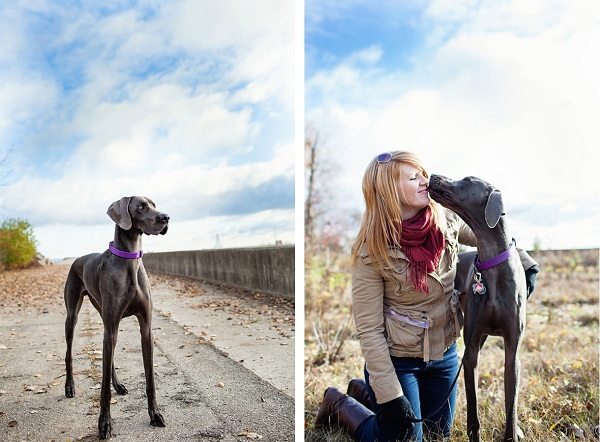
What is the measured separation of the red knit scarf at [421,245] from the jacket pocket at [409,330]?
0.42 ft

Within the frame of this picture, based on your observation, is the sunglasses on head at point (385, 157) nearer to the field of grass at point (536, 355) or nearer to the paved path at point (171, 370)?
the paved path at point (171, 370)

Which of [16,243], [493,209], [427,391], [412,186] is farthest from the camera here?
[427,391]

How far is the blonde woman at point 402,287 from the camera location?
2334 mm

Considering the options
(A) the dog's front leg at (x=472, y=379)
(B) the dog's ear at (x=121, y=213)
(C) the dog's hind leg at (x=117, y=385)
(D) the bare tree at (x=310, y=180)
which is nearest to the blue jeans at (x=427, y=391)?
(A) the dog's front leg at (x=472, y=379)

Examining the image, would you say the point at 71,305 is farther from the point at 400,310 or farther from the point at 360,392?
the point at 360,392

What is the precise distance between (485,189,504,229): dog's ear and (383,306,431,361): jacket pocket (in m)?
0.53

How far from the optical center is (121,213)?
7.86 ft

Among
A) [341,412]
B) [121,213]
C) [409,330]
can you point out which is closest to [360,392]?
[341,412]

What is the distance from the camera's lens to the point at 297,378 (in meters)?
3.00

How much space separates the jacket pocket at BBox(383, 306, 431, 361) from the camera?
239 centimetres

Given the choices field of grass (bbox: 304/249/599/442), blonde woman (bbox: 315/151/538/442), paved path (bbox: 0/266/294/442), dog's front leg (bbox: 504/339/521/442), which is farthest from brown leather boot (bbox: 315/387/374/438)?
dog's front leg (bbox: 504/339/521/442)

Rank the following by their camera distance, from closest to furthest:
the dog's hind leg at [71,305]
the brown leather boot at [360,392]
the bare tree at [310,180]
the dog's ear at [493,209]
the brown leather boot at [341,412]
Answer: the dog's ear at [493,209], the dog's hind leg at [71,305], the brown leather boot at [341,412], the brown leather boot at [360,392], the bare tree at [310,180]

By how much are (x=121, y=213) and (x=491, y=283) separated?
4.74 feet

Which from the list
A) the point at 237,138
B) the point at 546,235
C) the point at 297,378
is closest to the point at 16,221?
the point at 237,138
